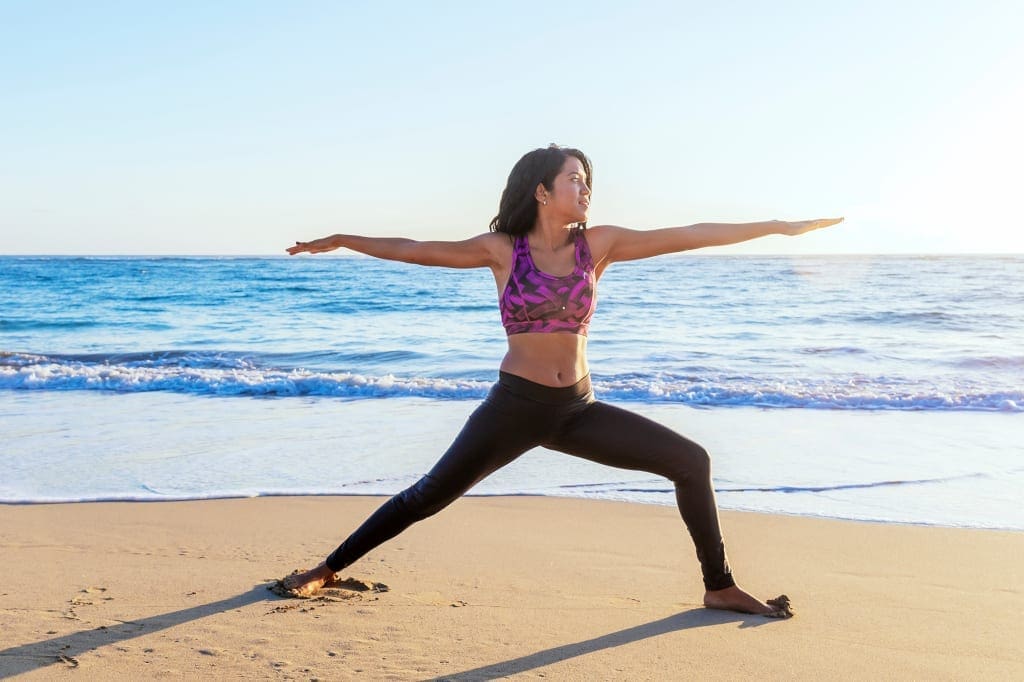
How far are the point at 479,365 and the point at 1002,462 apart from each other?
852 cm

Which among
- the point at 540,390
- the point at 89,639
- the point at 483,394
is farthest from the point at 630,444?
the point at 483,394

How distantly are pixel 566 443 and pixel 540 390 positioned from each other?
0.25 m

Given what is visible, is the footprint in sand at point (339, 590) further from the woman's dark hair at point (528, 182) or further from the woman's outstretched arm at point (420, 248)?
the woman's dark hair at point (528, 182)

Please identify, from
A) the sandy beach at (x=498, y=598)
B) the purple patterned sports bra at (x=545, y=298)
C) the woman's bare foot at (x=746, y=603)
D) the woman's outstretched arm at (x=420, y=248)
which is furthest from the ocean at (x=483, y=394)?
the woman's outstretched arm at (x=420, y=248)

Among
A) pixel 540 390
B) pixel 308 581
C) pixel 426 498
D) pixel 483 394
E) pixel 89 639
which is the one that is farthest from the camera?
pixel 483 394

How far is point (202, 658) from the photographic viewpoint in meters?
3.27

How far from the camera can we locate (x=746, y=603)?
12.4 ft

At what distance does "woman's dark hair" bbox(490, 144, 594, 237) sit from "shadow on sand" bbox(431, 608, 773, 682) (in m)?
1.64

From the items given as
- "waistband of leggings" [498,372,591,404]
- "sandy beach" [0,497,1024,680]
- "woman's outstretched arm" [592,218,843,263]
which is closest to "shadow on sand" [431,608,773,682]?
"sandy beach" [0,497,1024,680]

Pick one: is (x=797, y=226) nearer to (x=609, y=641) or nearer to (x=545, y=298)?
(x=545, y=298)

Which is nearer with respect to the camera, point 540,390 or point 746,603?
point 540,390

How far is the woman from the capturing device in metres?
3.67

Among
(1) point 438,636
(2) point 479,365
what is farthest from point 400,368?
(1) point 438,636

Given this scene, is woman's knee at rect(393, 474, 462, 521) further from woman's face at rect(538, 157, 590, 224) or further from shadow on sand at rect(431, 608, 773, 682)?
woman's face at rect(538, 157, 590, 224)
